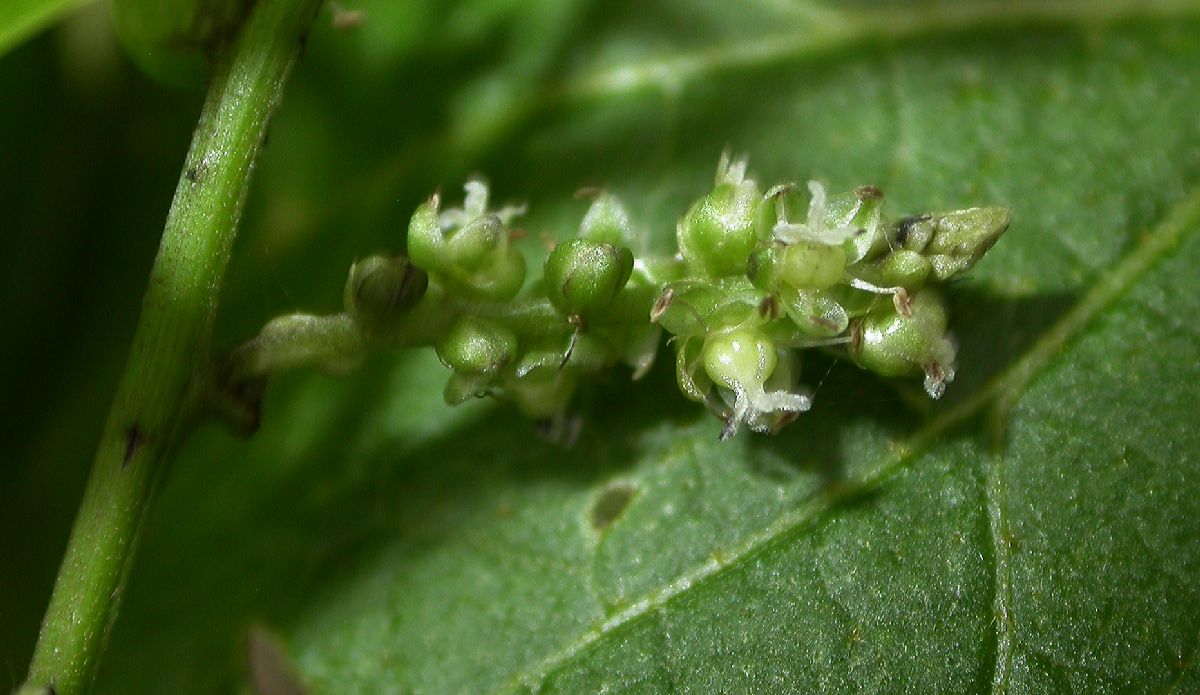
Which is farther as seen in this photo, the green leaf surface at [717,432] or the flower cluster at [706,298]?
the green leaf surface at [717,432]

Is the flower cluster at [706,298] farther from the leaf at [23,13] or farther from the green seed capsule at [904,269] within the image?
the leaf at [23,13]

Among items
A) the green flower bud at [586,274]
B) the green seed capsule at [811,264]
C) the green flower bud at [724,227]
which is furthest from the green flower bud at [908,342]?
the green flower bud at [586,274]

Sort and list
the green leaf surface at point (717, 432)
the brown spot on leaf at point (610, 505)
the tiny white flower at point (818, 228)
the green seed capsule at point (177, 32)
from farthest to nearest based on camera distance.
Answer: the brown spot on leaf at point (610, 505) → the green leaf surface at point (717, 432) → the green seed capsule at point (177, 32) → the tiny white flower at point (818, 228)

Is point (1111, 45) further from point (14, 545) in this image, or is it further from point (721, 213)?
point (14, 545)

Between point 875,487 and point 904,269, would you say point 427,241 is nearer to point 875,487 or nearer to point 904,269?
point 904,269

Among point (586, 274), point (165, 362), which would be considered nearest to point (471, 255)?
point (586, 274)

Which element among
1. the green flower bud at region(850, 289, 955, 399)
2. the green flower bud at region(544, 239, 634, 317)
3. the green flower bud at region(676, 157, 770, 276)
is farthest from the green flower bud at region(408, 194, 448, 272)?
the green flower bud at region(850, 289, 955, 399)
